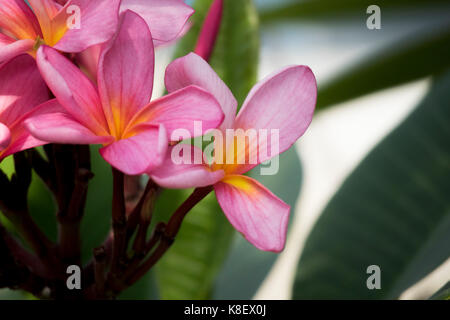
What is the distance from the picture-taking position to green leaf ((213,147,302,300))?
1.89ft

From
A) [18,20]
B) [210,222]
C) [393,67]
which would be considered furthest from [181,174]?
[393,67]

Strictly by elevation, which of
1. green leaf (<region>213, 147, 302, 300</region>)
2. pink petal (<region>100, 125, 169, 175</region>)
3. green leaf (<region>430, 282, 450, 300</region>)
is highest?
pink petal (<region>100, 125, 169, 175</region>)

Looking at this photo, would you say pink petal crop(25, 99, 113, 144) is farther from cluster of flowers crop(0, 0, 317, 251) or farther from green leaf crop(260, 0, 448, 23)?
green leaf crop(260, 0, 448, 23)

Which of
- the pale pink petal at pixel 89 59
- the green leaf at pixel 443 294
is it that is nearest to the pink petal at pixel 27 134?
the pale pink petal at pixel 89 59

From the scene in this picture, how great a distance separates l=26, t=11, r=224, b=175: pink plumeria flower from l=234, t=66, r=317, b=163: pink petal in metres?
0.04

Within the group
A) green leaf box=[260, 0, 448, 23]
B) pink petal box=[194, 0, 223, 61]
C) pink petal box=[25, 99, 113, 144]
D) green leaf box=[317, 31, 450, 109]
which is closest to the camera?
pink petal box=[25, 99, 113, 144]

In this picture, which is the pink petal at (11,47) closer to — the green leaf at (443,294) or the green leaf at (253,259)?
the green leaf at (443,294)

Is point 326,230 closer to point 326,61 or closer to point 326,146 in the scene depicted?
point 326,146

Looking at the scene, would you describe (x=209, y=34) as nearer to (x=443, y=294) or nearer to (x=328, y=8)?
(x=443, y=294)

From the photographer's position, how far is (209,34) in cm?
36

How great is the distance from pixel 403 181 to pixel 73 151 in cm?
33

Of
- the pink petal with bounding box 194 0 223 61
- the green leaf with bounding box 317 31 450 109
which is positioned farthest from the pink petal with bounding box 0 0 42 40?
the green leaf with bounding box 317 31 450 109

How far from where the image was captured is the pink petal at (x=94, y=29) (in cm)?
25
